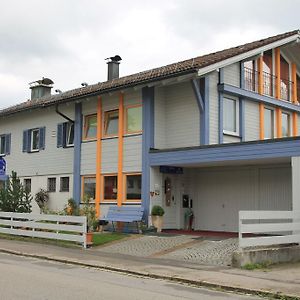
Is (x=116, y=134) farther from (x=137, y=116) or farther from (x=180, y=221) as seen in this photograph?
(x=180, y=221)

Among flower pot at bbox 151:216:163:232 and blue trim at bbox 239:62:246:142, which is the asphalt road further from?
blue trim at bbox 239:62:246:142

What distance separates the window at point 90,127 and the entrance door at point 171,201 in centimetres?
415

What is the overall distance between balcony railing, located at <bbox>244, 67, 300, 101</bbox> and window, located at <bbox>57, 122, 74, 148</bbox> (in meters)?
8.22

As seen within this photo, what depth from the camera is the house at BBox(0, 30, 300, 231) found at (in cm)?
1912

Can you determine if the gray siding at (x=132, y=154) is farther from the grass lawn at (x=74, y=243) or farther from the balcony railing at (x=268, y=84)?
the balcony railing at (x=268, y=84)

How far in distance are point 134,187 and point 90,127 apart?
13.1 ft

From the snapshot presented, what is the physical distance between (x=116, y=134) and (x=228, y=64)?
17.6 ft

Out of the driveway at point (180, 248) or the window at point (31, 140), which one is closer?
the driveway at point (180, 248)

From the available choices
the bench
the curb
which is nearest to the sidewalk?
the curb

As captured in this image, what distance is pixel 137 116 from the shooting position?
21.3 meters

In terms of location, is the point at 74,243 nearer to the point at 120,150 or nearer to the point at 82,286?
the point at 120,150

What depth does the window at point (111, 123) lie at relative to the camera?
72.8 feet

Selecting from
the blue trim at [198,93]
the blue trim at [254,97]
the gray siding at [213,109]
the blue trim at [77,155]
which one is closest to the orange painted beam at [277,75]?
the blue trim at [254,97]

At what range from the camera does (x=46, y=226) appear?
62.2 ft
